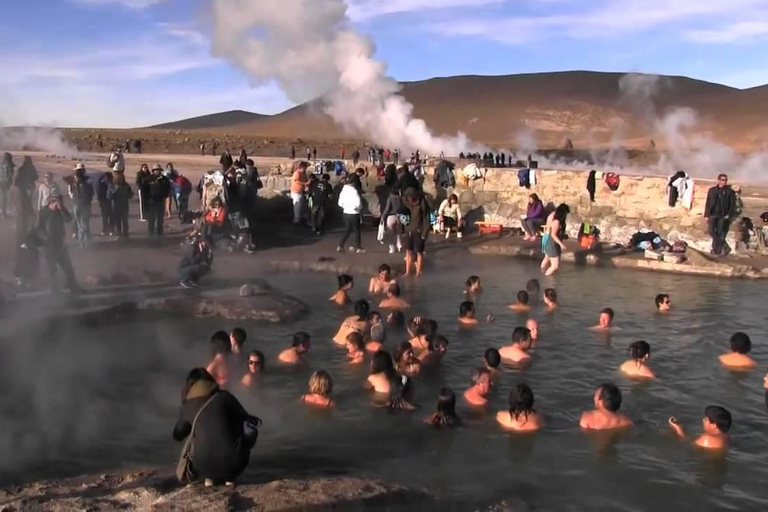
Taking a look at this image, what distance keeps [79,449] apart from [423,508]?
3.15m

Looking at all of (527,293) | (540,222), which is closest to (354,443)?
(527,293)

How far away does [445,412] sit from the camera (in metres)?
7.70

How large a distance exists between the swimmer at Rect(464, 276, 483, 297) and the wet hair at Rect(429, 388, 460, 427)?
564cm

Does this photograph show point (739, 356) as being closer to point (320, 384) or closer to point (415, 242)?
point (320, 384)

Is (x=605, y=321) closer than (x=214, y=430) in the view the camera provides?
No

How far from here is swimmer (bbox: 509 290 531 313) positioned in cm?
1230

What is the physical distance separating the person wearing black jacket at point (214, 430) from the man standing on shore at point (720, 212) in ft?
44.3

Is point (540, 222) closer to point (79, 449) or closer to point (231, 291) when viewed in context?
point (231, 291)

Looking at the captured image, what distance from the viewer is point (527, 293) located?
12.7 m

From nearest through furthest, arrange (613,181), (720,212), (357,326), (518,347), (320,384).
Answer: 1. (320,384)
2. (518,347)
3. (357,326)
4. (720,212)
5. (613,181)

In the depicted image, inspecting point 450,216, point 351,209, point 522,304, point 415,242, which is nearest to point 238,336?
point 522,304

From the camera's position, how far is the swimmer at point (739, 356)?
32.2 feet

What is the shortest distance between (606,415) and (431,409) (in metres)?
1.74

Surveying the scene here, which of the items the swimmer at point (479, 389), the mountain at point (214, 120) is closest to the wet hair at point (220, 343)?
the swimmer at point (479, 389)
